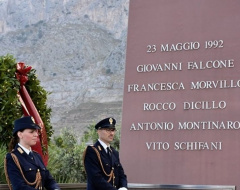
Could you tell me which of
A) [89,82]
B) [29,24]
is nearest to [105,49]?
[89,82]

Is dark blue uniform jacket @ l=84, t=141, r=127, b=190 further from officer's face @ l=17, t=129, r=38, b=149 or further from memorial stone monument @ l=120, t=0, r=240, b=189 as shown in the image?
memorial stone monument @ l=120, t=0, r=240, b=189

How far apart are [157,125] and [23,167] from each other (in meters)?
3.37

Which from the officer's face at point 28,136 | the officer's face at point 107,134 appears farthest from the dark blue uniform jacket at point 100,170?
the officer's face at point 28,136

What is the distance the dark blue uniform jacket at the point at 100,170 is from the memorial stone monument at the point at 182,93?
2.08 metres

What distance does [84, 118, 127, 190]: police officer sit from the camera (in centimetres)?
508

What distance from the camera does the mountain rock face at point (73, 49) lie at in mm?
72125

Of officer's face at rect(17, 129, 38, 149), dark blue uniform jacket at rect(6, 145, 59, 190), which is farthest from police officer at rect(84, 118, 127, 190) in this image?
officer's face at rect(17, 129, 38, 149)

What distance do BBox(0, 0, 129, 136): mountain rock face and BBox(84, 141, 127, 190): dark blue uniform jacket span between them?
57.2m

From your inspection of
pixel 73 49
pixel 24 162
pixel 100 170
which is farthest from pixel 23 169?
pixel 73 49

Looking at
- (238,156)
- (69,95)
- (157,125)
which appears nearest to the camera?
(238,156)

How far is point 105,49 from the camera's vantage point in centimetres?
8206

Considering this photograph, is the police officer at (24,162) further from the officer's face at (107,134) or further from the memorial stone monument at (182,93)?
the memorial stone monument at (182,93)

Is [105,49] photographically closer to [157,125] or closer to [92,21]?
[92,21]

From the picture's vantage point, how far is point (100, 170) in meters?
5.17
